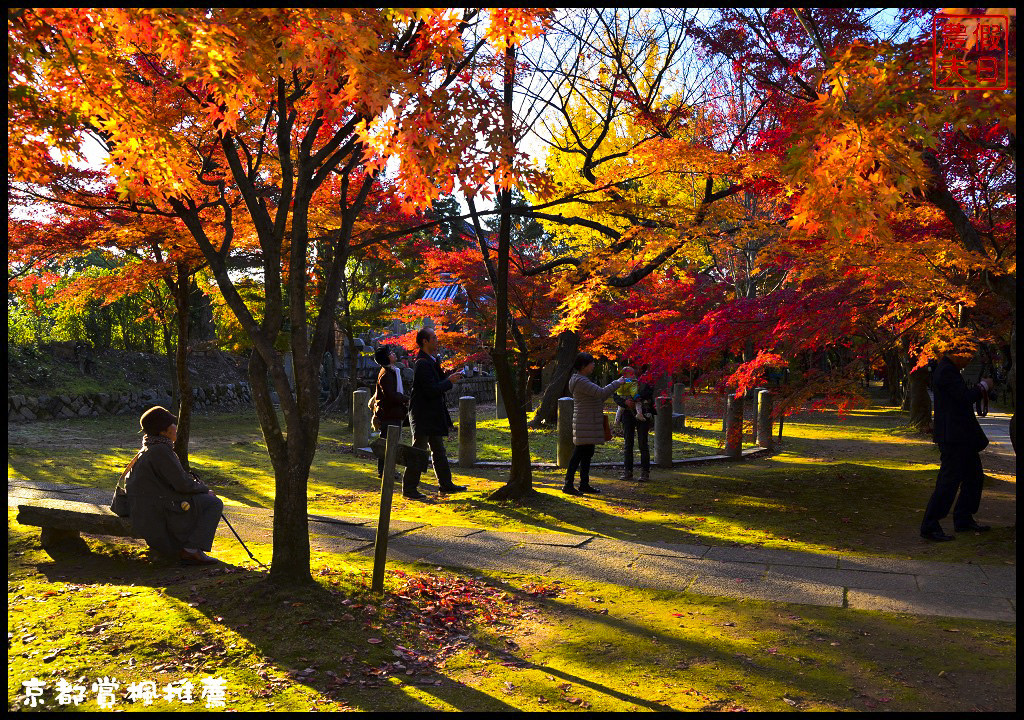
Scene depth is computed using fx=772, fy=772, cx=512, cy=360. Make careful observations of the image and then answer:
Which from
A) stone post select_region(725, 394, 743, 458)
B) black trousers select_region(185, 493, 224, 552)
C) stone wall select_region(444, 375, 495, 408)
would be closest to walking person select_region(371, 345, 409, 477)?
black trousers select_region(185, 493, 224, 552)

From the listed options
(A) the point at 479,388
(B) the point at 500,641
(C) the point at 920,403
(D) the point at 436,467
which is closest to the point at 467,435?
(D) the point at 436,467

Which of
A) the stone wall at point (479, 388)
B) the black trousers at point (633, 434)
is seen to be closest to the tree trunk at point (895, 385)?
the stone wall at point (479, 388)

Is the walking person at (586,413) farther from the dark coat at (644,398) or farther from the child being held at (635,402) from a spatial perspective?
the dark coat at (644,398)

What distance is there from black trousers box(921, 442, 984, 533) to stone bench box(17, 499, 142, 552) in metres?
6.87

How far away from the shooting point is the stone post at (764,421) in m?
14.8

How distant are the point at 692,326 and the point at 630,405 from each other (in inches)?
60.9

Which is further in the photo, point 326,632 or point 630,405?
point 630,405

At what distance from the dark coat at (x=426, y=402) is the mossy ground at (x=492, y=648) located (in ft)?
12.7

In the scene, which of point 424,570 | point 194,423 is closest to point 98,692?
point 424,570

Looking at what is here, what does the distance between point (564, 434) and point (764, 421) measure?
201 inches

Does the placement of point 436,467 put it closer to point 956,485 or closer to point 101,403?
point 956,485

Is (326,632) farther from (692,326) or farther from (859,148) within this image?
(692,326)

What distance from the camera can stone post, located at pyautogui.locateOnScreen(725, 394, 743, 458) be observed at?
490 inches

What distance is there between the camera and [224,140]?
5.21 m
